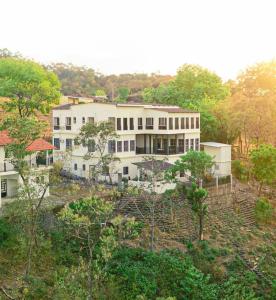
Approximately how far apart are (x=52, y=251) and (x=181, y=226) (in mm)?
8667

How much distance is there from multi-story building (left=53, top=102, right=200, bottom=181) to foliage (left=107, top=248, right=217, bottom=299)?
12.2 metres

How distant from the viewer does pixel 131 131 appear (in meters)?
40.5

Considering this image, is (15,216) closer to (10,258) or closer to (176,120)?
(10,258)

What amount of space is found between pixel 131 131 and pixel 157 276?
1669 cm

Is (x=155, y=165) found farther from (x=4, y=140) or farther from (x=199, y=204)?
(x=4, y=140)

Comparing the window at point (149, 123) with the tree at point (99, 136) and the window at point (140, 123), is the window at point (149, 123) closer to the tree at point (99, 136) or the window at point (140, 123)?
the window at point (140, 123)

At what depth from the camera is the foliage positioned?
2514cm

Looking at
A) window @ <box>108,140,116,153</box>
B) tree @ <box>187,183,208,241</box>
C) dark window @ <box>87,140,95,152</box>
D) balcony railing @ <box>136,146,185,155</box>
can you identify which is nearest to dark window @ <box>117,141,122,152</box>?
window @ <box>108,140,116,153</box>

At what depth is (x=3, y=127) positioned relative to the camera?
2594cm

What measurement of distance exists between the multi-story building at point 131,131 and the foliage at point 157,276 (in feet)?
40.0

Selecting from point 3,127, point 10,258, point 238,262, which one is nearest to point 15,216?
point 10,258

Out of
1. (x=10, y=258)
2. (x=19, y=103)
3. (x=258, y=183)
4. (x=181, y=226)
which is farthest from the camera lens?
(x=258, y=183)

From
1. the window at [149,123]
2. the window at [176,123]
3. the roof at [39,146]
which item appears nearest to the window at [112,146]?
the window at [149,123]

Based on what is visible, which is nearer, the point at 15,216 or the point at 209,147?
the point at 15,216
